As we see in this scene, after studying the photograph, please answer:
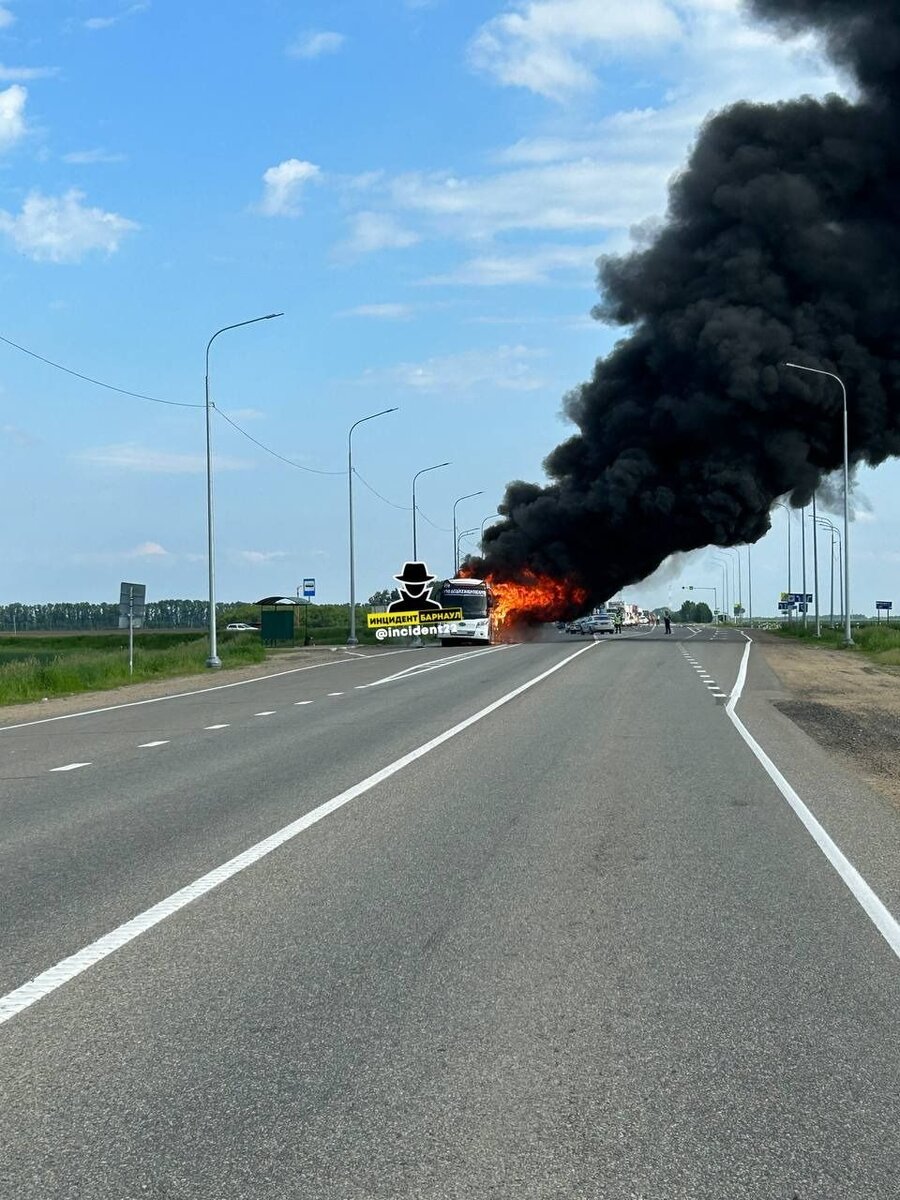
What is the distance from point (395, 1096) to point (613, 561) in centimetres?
5964

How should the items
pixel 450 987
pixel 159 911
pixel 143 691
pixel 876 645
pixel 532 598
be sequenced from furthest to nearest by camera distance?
1. pixel 532 598
2. pixel 876 645
3. pixel 143 691
4. pixel 159 911
5. pixel 450 987

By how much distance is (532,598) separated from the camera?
66250 millimetres

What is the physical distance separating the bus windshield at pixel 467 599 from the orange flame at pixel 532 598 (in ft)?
15.6

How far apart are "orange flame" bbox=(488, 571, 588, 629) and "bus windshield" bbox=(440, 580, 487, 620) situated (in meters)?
4.74

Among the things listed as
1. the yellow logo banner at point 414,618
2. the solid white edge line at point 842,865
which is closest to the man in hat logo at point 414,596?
the yellow logo banner at point 414,618

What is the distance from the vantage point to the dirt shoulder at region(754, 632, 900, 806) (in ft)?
49.5

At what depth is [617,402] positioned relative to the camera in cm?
6284

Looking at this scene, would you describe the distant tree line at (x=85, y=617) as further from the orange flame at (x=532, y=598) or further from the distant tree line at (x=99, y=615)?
the orange flame at (x=532, y=598)

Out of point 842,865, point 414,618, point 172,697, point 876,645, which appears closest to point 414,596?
point 414,618

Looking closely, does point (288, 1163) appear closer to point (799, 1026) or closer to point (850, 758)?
point (799, 1026)

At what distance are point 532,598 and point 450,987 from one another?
60.6 meters

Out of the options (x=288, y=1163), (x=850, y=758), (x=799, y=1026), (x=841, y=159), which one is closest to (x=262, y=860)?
(x=799, y=1026)

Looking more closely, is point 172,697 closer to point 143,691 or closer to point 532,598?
point 143,691

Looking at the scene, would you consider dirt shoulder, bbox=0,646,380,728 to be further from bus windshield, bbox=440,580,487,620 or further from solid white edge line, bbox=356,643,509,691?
bus windshield, bbox=440,580,487,620
